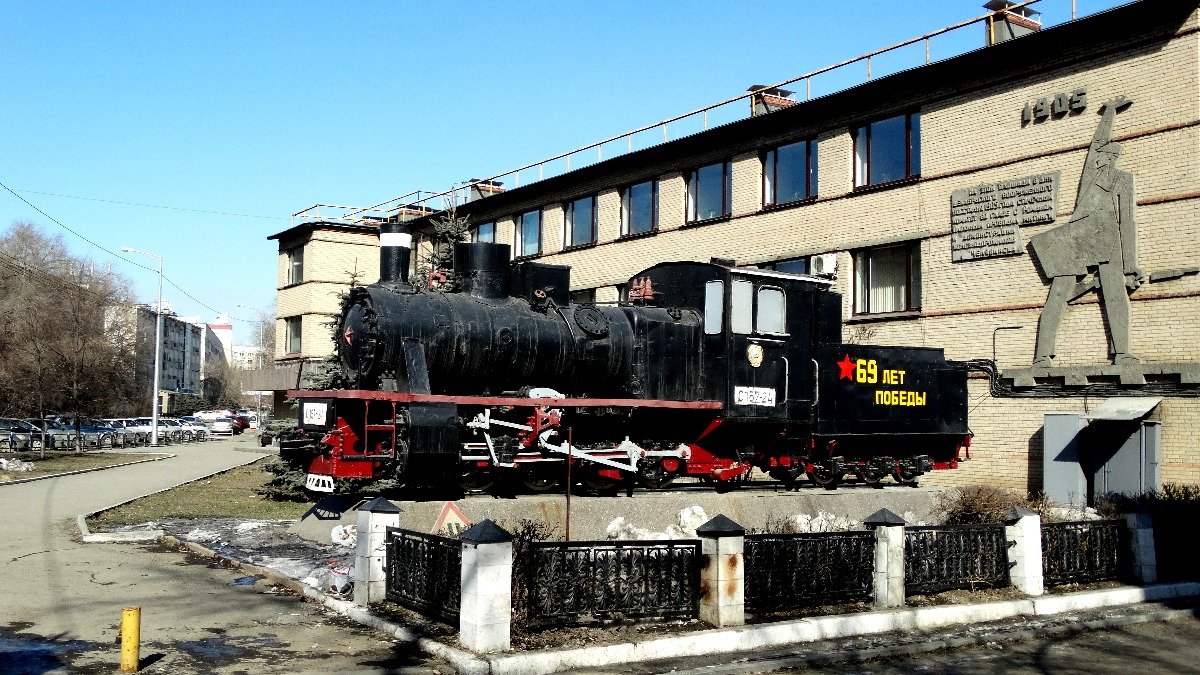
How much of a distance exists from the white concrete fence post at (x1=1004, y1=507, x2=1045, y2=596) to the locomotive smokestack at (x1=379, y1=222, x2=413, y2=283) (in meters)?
9.25

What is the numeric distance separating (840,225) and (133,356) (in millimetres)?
40348

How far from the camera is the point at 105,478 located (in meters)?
30.7

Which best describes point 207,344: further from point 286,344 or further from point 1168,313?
point 1168,313

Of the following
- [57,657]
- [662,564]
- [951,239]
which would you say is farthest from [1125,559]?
[57,657]

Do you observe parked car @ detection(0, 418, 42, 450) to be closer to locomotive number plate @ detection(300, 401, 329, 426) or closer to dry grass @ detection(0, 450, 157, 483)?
dry grass @ detection(0, 450, 157, 483)

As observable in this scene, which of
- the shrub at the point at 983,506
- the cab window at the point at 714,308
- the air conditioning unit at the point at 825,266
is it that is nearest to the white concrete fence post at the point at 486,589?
the cab window at the point at 714,308

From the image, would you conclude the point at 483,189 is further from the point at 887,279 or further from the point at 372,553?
the point at 372,553

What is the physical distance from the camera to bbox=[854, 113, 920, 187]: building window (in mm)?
23969

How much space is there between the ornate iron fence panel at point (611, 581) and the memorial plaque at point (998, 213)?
13.7 meters

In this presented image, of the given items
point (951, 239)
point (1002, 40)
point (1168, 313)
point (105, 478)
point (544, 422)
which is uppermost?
point (1002, 40)

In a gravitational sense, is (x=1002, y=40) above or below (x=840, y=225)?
above

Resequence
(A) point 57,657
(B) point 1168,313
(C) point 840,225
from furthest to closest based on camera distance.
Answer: (C) point 840,225 → (B) point 1168,313 → (A) point 57,657

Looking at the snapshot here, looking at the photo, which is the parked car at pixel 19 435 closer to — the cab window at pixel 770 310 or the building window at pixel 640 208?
the building window at pixel 640 208

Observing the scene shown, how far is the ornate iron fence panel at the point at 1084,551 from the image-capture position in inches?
558
